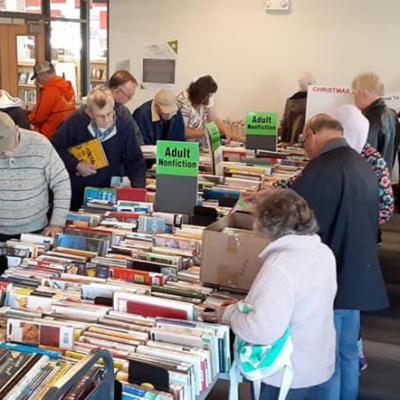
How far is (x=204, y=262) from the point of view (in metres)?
2.29

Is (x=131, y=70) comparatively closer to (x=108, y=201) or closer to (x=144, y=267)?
(x=108, y=201)

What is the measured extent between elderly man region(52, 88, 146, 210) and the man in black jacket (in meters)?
1.31

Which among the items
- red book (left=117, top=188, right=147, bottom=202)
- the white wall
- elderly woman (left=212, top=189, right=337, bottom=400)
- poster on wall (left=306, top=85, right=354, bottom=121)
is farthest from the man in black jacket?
the white wall

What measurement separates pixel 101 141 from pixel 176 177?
2.14 feet

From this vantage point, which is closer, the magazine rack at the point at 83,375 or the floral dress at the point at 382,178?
the magazine rack at the point at 83,375

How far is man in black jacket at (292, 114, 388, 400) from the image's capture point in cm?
240

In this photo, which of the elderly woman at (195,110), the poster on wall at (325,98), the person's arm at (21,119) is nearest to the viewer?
the person's arm at (21,119)

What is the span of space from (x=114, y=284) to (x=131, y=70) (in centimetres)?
660

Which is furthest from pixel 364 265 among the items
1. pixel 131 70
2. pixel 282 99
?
pixel 131 70

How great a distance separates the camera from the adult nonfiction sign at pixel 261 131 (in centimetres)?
514

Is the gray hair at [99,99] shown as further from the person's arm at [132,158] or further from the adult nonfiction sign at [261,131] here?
the adult nonfiction sign at [261,131]

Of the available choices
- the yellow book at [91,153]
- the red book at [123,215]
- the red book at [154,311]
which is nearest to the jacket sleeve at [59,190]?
the red book at [123,215]

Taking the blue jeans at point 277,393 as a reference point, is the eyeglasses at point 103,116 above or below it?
above

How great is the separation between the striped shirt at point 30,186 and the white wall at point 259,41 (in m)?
5.60
